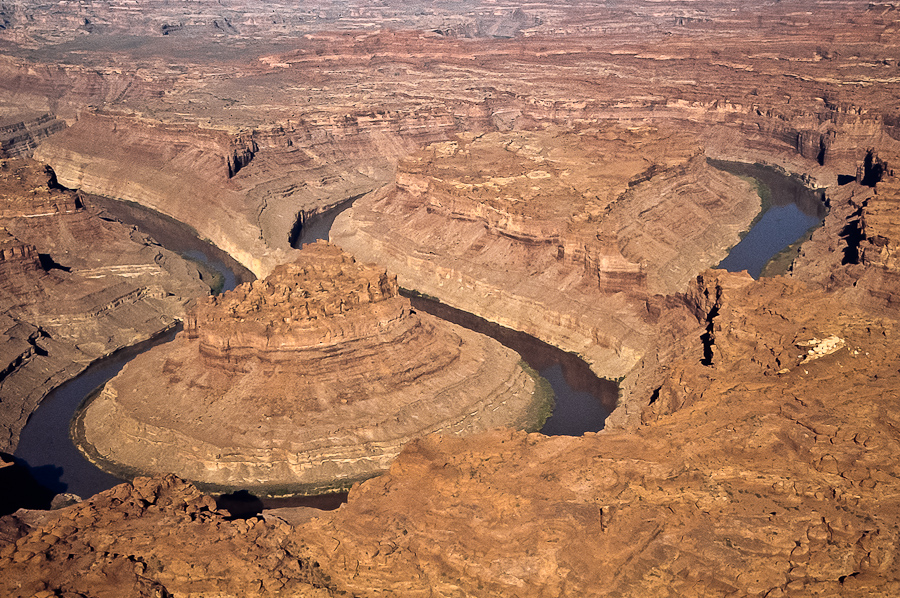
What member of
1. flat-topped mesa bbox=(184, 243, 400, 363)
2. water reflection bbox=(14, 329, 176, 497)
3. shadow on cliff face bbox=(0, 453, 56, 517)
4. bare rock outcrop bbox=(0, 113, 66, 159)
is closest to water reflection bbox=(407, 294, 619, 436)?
flat-topped mesa bbox=(184, 243, 400, 363)

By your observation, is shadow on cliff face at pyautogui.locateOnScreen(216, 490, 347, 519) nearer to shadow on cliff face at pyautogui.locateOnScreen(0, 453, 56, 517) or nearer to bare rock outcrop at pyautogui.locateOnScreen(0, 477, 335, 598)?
shadow on cliff face at pyautogui.locateOnScreen(0, 453, 56, 517)

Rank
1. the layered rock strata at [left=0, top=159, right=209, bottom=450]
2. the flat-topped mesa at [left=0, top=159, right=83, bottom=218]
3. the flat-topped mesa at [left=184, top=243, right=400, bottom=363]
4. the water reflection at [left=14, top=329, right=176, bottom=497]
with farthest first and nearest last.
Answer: the flat-topped mesa at [left=0, top=159, right=83, bottom=218]
the layered rock strata at [left=0, top=159, right=209, bottom=450]
the flat-topped mesa at [left=184, top=243, right=400, bottom=363]
the water reflection at [left=14, top=329, right=176, bottom=497]

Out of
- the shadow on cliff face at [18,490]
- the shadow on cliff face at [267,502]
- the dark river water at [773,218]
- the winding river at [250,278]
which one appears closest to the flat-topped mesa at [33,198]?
the winding river at [250,278]

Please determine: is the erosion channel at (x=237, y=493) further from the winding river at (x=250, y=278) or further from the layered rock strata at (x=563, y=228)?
the layered rock strata at (x=563, y=228)

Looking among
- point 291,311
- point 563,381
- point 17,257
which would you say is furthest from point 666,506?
point 17,257

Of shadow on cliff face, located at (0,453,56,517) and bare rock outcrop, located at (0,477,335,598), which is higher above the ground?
bare rock outcrop, located at (0,477,335,598)

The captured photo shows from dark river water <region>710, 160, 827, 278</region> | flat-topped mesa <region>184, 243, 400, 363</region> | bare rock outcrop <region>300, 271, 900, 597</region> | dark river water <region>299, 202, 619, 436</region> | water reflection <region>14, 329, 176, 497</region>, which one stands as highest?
bare rock outcrop <region>300, 271, 900, 597</region>
